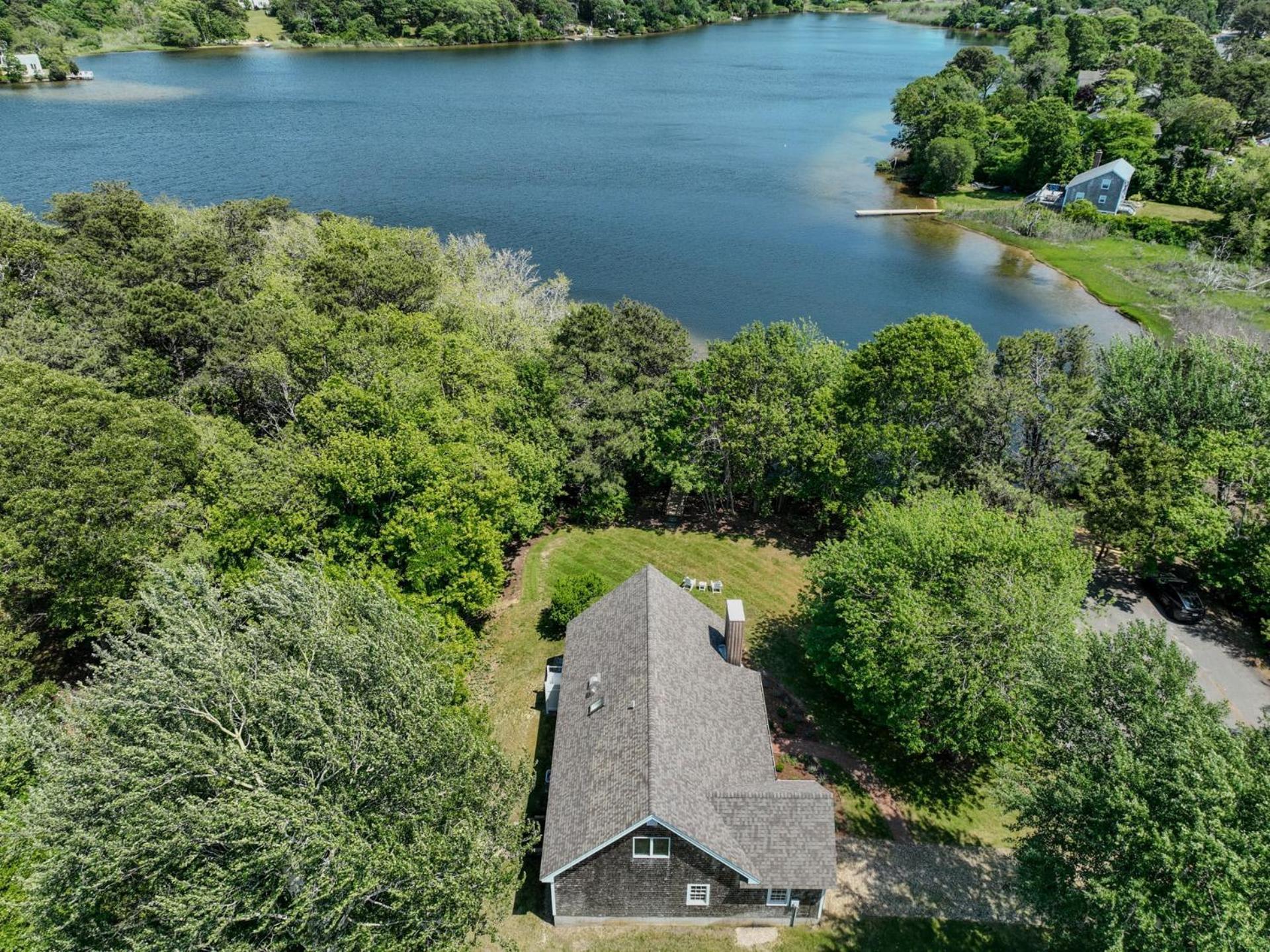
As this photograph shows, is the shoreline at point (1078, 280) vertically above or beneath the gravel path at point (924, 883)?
above

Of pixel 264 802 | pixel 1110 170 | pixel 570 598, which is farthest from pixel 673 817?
pixel 1110 170

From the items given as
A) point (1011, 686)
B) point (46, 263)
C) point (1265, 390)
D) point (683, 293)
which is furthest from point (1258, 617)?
point (46, 263)

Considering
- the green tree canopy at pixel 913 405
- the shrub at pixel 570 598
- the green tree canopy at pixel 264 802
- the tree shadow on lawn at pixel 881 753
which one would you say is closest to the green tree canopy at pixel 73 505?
the green tree canopy at pixel 264 802

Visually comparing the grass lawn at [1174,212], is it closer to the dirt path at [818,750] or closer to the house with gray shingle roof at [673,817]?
the dirt path at [818,750]

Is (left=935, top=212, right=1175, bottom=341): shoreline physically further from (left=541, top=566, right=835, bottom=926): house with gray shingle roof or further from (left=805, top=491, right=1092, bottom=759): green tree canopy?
(left=541, top=566, right=835, bottom=926): house with gray shingle roof

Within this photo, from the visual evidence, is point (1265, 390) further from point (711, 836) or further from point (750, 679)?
point (711, 836)
